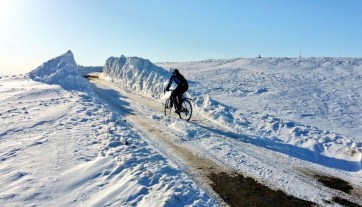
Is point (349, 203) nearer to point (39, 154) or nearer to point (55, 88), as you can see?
point (39, 154)

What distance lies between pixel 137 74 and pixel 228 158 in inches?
853

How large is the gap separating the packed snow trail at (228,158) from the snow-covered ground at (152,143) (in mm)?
41

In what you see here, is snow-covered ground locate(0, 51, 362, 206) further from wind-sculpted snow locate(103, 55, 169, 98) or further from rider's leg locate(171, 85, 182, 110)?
rider's leg locate(171, 85, 182, 110)

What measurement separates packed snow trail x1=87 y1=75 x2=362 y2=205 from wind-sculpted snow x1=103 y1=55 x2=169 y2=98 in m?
10.4

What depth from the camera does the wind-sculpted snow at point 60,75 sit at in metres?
25.1

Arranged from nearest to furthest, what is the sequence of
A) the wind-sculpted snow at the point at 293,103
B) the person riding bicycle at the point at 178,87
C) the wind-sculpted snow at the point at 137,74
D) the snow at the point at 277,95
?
the wind-sculpted snow at the point at 293,103 → the snow at the point at 277,95 → the person riding bicycle at the point at 178,87 → the wind-sculpted snow at the point at 137,74

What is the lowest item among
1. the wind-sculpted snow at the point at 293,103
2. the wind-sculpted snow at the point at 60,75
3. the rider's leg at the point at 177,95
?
the wind-sculpted snow at the point at 293,103

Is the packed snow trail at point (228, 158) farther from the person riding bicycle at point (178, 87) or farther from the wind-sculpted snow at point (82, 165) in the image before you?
the person riding bicycle at point (178, 87)

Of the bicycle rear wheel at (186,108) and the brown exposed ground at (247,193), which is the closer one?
the brown exposed ground at (247,193)

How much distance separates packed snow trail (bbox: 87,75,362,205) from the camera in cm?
954

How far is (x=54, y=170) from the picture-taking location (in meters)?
9.45

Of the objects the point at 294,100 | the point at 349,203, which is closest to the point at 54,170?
the point at 349,203

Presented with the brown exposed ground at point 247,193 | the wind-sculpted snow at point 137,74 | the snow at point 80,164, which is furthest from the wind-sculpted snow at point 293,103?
the snow at point 80,164

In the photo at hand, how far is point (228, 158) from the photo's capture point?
456 inches
